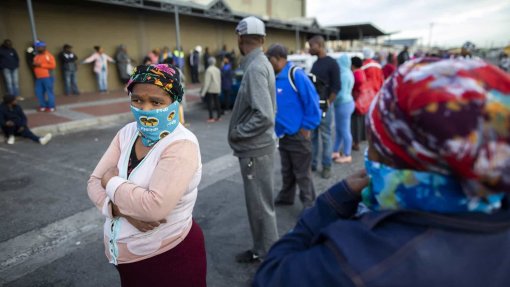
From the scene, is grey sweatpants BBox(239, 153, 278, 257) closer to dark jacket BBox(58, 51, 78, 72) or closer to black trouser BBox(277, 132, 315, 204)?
black trouser BBox(277, 132, 315, 204)

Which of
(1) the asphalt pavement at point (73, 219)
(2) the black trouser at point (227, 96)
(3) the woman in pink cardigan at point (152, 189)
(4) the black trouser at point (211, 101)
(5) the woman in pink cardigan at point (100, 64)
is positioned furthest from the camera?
(5) the woman in pink cardigan at point (100, 64)

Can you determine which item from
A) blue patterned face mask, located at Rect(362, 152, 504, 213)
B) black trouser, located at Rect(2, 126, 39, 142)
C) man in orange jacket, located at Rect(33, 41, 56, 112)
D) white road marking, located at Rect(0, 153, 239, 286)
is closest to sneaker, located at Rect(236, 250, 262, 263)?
white road marking, located at Rect(0, 153, 239, 286)

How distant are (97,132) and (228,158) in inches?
170

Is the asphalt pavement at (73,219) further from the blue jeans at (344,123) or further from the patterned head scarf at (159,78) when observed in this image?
the patterned head scarf at (159,78)

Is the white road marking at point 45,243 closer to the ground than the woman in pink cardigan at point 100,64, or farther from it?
closer to the ground

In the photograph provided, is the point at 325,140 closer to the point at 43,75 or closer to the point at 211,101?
the point at 211,101

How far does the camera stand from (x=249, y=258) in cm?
314

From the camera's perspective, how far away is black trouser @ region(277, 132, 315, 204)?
13.0 feet

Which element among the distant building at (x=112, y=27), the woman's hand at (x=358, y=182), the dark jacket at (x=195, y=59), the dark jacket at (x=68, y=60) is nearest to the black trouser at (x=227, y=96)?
the distant building at (x=112, y=27)

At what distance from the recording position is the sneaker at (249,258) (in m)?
3.12

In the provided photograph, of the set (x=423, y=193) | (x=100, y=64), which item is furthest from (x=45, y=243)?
(x=100, y=64)

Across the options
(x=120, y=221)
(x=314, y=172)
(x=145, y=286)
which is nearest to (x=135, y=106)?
(x=120, y=221)

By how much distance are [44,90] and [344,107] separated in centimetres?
908

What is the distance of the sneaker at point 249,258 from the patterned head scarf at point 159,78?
1.82 meters
